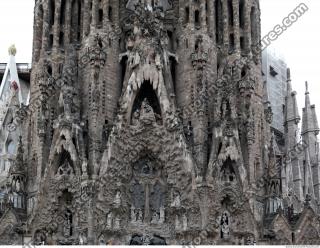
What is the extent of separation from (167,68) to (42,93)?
6.53 metres

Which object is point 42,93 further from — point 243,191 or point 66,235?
point 243,191

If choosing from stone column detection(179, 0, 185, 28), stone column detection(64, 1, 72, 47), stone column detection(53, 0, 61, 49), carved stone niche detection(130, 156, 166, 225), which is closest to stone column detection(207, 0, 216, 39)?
stone column detection(179, 0, 185, 28)

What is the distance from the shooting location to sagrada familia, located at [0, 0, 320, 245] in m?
29.5

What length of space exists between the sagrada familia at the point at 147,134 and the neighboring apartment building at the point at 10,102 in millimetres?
6135

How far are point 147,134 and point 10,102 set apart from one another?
560 inches

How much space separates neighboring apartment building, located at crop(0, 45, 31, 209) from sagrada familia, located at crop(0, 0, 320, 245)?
613cm

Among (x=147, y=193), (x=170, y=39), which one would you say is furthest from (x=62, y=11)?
(x=147, y=193)

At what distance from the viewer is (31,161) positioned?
104 feet

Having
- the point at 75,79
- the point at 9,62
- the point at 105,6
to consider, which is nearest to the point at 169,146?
the point at 75,79

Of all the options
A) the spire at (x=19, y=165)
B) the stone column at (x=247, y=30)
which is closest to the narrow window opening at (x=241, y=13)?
the stone column at (x=247, y=30)

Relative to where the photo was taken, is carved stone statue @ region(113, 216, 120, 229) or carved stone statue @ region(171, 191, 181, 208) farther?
carved stone statue @ region(171, 191, 181, 208)

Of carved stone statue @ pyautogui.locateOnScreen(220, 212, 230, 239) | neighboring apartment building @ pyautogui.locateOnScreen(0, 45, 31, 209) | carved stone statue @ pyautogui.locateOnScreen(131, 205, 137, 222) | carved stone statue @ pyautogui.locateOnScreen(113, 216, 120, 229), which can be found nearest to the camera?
carved stone statue @ pyautogui.locateOnScreen(113, 216, 120, 229)

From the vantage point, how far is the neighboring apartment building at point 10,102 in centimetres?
3938

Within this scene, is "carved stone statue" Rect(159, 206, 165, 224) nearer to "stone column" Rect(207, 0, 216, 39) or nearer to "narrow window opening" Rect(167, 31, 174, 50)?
"narrow window opening" Rect(167, 31, 174, 50)
